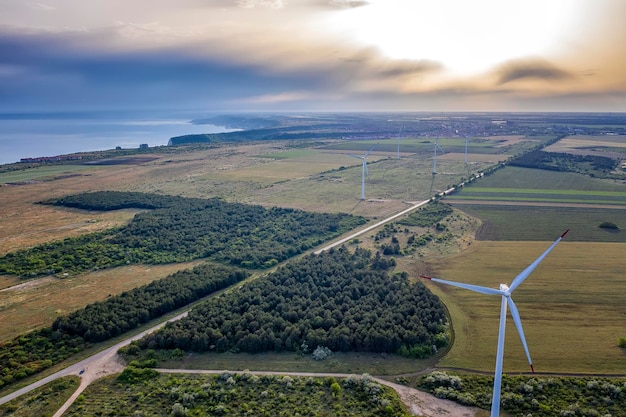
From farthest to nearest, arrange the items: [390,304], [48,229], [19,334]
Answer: [48,229]
[390,304]
[19,334]

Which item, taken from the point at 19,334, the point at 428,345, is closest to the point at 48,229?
the point at 19,334

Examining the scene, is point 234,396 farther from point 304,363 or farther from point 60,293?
point 60,293

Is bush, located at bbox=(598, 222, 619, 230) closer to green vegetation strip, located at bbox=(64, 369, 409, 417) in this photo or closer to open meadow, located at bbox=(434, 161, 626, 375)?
open meadow, located at bbox=(434, 161, 626, 375)

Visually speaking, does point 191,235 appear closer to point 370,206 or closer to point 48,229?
point 48,229

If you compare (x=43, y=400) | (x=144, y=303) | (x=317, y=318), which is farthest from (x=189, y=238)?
(x=43, y=400)

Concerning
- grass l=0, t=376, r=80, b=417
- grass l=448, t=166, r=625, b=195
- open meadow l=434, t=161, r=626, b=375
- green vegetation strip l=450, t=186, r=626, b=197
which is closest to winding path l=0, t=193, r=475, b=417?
grass l=0, t=376, r=80, b=417

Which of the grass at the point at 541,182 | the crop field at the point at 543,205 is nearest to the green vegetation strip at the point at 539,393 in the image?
the crop field at the point at 543,205

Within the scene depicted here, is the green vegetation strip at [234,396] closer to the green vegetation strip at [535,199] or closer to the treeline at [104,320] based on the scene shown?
the treeline at [104,320]
